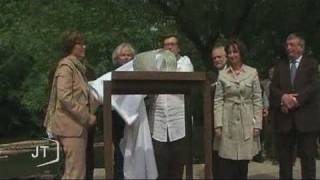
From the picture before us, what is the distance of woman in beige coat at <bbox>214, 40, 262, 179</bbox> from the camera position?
7590 millimetres

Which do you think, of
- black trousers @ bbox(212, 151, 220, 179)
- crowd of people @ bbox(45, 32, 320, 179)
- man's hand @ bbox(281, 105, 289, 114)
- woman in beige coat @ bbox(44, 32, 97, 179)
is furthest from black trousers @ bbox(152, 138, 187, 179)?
man's hand @ bbox(281, 105, 289, 114)

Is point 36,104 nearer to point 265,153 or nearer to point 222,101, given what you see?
point 265,153

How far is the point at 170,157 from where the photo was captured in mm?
8148

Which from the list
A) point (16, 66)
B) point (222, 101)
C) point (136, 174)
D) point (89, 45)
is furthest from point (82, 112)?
point (16, 66)

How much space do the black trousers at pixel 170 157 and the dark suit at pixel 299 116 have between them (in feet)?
3.71

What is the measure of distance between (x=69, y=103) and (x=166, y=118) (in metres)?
1.41

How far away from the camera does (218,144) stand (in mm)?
7793

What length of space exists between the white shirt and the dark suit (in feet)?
3.54

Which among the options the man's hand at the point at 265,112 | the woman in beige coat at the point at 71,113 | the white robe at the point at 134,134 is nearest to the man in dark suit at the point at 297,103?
the man's hand at the point at 265,112

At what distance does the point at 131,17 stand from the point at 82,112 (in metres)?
10.1

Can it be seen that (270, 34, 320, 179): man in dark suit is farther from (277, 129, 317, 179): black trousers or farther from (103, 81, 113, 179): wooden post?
(103, 81, 113, 179): wooden post

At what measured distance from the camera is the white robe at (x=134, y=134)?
24.8 feet

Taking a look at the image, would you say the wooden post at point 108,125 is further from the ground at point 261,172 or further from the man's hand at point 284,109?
the ground at point 261,172

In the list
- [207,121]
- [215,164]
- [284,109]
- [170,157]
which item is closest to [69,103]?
[207,121]
